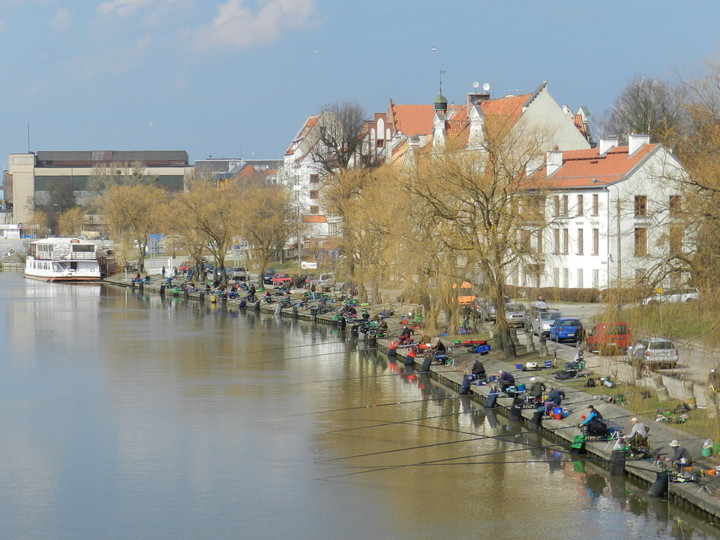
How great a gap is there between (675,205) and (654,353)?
749cm

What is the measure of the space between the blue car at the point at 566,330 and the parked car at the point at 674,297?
67.6ft

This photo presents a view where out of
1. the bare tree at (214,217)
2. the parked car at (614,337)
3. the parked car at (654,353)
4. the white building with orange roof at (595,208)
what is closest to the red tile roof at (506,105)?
the white building with orange roof at (595,208)

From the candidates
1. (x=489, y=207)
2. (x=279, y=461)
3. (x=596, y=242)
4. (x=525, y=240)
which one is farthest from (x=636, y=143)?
(x=279, y=461)

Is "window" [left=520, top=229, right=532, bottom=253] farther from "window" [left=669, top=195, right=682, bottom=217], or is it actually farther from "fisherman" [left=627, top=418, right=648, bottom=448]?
"window" [left=669, top=195, right=682, bottom=217]

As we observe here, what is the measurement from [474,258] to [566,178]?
801 inches

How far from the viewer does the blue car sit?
49.8 meters

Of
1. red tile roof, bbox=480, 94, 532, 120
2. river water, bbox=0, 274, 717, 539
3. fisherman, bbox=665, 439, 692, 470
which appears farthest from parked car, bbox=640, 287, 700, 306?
red tile roof, bbox=480, 94, 532, 120

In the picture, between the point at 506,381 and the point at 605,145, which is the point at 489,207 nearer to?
the point at 506,381

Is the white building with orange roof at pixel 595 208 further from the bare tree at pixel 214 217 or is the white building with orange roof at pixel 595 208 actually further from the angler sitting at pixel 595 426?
the bare tree at pixel 214 217

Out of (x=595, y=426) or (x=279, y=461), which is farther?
(x=279, y=461)

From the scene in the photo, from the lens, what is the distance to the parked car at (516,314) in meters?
56.3

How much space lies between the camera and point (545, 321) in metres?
Answer: 52.3

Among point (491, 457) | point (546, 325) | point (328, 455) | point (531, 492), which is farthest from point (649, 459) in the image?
point (546, 325)

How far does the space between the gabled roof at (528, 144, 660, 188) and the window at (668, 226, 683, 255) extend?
30435 mm
